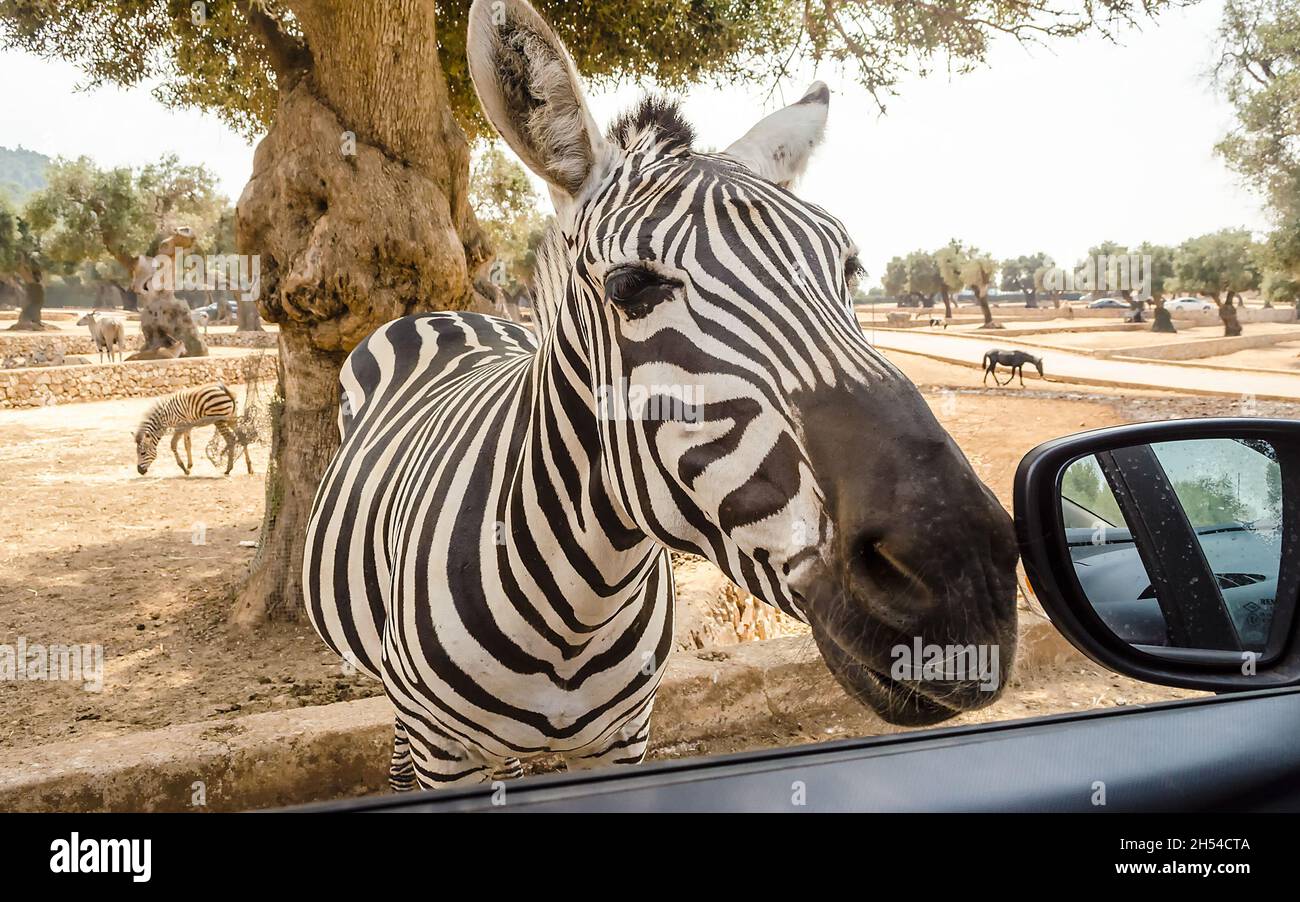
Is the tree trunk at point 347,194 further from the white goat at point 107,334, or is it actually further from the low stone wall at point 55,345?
the white goat at point 107,334

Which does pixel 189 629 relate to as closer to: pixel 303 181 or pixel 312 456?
pixel 312 456

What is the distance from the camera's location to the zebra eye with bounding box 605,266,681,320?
1.18m

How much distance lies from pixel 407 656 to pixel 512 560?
14.6 inches

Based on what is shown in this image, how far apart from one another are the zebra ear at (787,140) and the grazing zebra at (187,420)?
401 inches

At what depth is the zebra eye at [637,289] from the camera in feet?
3.88

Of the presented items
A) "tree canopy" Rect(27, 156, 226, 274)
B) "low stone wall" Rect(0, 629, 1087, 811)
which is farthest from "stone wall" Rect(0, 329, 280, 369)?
"low stone wall" Rect(0, 629, 1087, 811)

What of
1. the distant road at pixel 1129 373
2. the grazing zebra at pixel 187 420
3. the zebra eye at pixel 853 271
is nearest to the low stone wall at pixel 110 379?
the grazing zebra at pixel 187 420

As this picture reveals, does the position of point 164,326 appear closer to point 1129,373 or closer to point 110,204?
point 110,204

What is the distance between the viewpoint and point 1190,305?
2898cm

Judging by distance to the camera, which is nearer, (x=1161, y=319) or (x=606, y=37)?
(x=606, y=37)

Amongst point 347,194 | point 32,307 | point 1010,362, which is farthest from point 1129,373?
point 32,307

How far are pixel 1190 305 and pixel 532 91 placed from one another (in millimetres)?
34591

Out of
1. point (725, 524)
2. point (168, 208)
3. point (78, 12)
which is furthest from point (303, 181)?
point (168, 208)

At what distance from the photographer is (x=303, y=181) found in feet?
13.6
